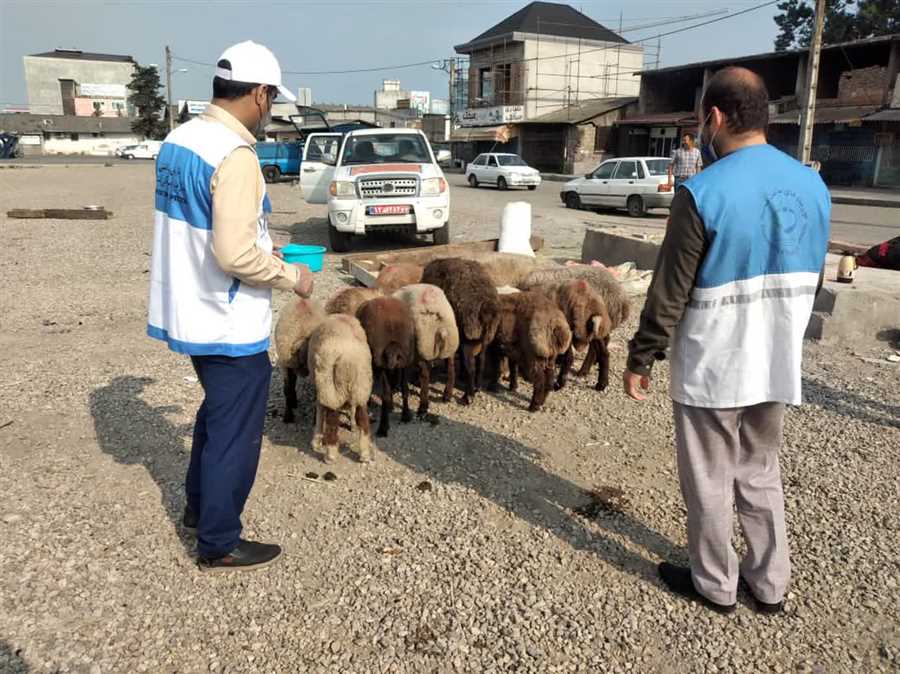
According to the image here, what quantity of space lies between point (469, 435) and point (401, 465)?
27.3 inches

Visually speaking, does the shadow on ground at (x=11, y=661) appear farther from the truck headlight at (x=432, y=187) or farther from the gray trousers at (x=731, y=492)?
the truck headlight at (x=432, y=187)

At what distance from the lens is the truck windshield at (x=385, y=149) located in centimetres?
1302

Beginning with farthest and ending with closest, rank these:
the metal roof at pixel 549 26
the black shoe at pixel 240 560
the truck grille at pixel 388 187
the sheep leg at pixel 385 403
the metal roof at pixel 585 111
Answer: the metal roof at pixel 549 26 < the metal roof at pixel 585 111 < the truck grille at pixel 388 187 < the sheep leg at pixel 385 403 < the black shoe at pixel 240 560

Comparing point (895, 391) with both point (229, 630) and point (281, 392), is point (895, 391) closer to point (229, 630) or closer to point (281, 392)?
point (281, 392)

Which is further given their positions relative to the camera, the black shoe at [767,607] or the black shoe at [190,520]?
the black shoe at [190,520]

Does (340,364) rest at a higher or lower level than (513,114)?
lower

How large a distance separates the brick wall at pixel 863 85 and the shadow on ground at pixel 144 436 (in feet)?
114

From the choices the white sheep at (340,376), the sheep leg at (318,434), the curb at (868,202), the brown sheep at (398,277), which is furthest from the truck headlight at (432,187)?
the curb at (868,202)

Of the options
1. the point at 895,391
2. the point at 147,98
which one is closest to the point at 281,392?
the point at 895,391

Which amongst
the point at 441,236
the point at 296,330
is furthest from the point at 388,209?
the point at 296,330

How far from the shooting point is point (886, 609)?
10.5ft

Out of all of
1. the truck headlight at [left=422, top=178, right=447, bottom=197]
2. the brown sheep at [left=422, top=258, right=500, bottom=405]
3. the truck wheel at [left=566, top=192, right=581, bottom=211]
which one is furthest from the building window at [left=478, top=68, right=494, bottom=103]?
the brown sheep at [left=422, top=258, right=500, bottom=405]

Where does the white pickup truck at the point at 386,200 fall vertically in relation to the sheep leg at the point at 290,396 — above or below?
above

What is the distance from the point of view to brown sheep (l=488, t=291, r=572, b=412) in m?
5.20
